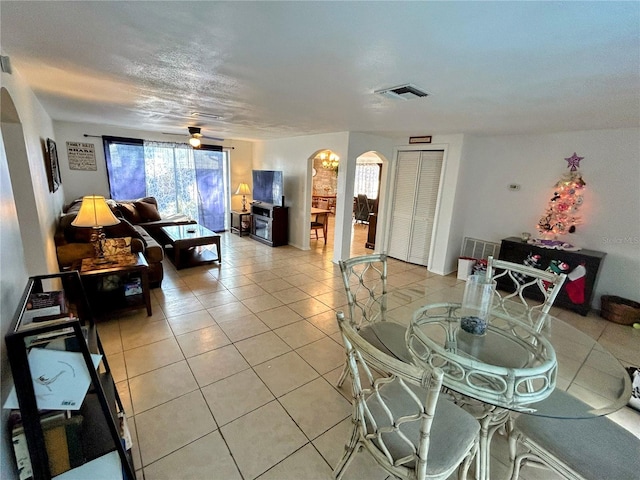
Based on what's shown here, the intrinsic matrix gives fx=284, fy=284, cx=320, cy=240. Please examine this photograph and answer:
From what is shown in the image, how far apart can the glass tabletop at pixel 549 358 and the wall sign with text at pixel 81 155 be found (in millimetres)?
5909

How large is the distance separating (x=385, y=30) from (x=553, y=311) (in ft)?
12.7

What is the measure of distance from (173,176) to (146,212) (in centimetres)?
113

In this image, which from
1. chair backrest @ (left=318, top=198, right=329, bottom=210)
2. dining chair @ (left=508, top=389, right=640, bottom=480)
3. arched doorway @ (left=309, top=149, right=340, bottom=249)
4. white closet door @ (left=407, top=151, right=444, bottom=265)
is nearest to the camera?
dining chair @ (left=508, top=389, right=640, bottom=480)

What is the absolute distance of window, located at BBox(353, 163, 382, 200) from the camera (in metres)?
9.88

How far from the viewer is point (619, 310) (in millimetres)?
3221

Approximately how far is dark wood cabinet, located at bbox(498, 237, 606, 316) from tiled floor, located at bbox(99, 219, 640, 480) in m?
0.16

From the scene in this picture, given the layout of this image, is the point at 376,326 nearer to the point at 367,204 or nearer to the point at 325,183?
the point at 367,204

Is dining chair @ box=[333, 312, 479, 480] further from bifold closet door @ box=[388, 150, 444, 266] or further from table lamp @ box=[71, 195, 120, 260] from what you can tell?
bifold closet door @ box=[388, 150, 444, 266]

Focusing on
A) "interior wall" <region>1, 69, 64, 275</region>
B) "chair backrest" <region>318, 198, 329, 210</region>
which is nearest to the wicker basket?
"interior wall" <region>1, 69, 64, 275</region>

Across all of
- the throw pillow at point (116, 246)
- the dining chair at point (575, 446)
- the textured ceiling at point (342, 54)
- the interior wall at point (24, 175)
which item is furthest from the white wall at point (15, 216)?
the dining chair at point (575, 446)

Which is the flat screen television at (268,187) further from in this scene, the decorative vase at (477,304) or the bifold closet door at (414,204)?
the decorative vase at (477,304)

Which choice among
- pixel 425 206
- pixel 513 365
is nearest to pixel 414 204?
pixel 425 206

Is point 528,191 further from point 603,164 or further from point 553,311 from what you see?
point 553,311

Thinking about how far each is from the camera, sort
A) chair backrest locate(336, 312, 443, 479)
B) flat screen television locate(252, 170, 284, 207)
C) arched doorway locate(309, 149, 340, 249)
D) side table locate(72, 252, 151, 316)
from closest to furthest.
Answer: chair backrest locate(336, 312, 443, 479) → side table locate(72, 252, 151, 316) → flat screen television locate(252, 170, 284, 207) → arched doorway locate(309, 149, 340, 249)
